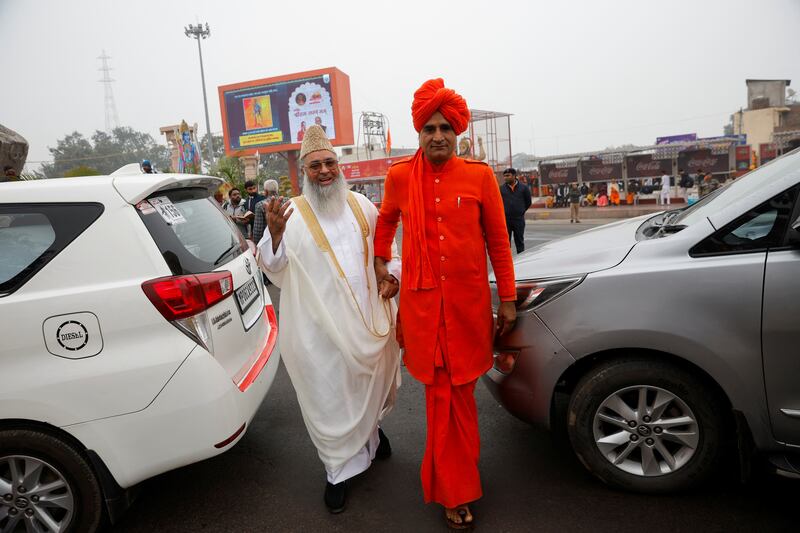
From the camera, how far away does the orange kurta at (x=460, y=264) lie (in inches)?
91.7

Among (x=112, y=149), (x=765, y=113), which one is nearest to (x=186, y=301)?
(x=765, y=113)

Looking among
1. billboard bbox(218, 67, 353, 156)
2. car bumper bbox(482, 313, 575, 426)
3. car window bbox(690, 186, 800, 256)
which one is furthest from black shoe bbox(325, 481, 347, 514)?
billboard bbox(218, 67, 353, 156)

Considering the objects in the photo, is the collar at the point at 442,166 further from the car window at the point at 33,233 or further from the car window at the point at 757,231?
the car window at the point at 33,233

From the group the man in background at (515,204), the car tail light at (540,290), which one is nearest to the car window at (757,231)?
the car tail light at (540,290)

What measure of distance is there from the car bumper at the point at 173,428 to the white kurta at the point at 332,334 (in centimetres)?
48

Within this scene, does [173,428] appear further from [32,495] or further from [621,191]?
[621,191]

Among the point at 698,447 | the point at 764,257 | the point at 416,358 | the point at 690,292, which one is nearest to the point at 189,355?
the point at 416,358

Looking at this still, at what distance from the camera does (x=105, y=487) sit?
2.24 meters

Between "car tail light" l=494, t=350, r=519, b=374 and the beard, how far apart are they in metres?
1.15

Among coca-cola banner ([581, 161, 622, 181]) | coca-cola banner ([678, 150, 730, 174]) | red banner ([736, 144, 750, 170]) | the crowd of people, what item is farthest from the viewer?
coca-cola banner ([581, 161, 622, 181])

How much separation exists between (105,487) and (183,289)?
3.09 feet

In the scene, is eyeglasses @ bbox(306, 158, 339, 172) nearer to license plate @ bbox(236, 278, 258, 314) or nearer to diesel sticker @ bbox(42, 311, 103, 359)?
license plate @ bbox(236, 278, 258, 314)

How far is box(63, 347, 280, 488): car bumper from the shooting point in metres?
2.17

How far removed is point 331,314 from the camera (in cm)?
265
